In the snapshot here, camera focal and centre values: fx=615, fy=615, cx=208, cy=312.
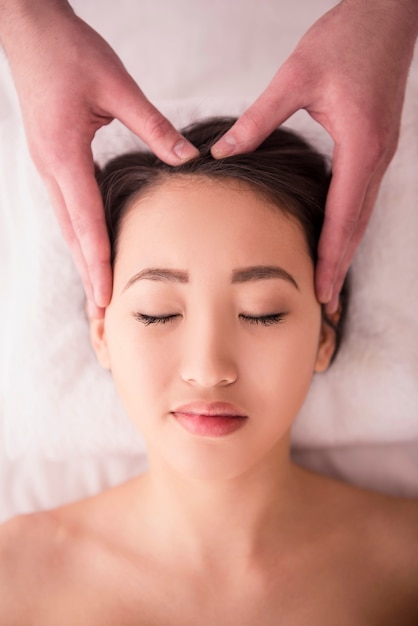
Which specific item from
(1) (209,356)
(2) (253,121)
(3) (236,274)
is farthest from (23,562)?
(2) (253,121)

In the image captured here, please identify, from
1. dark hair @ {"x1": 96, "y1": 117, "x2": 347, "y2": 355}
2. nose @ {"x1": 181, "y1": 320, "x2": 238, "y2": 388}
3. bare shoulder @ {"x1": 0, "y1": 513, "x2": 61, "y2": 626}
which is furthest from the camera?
bare shoulder @ {"x1": 0, "y1": 513, "x2": 61, "y2": 626}

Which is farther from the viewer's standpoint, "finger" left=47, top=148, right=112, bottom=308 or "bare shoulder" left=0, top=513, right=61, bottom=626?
"bare shoulder" left=0, top=513, right=61, bottom=626

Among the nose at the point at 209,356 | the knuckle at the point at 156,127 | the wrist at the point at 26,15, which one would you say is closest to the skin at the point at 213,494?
the nose at the point at 209,356

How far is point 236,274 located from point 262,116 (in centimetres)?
30

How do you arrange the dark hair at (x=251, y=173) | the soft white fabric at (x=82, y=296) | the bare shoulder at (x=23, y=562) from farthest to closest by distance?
the soft white fabric at (x=82, y=296) < the bare shoulder at (x=23, y=562) < the dark hair at (x=251, y=173)

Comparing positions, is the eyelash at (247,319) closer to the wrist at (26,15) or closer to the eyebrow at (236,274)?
the eyebrow at (236,274)

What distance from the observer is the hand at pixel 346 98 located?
1.16 meters

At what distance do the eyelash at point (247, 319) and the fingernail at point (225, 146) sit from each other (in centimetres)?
31

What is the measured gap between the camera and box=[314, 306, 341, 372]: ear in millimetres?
1408

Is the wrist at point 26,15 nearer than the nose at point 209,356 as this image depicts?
No

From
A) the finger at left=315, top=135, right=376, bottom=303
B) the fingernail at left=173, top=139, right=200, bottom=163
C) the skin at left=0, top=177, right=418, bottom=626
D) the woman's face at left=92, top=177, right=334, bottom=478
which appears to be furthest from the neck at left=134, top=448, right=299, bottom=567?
the fingernail at left=173, top=139, right=200, bottom=163

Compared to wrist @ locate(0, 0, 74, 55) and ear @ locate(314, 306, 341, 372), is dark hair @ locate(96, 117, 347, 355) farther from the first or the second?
wrist @ locate(0, 0, 74, 55)

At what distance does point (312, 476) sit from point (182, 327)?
1.96 ft

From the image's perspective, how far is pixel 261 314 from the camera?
3.77 ft
